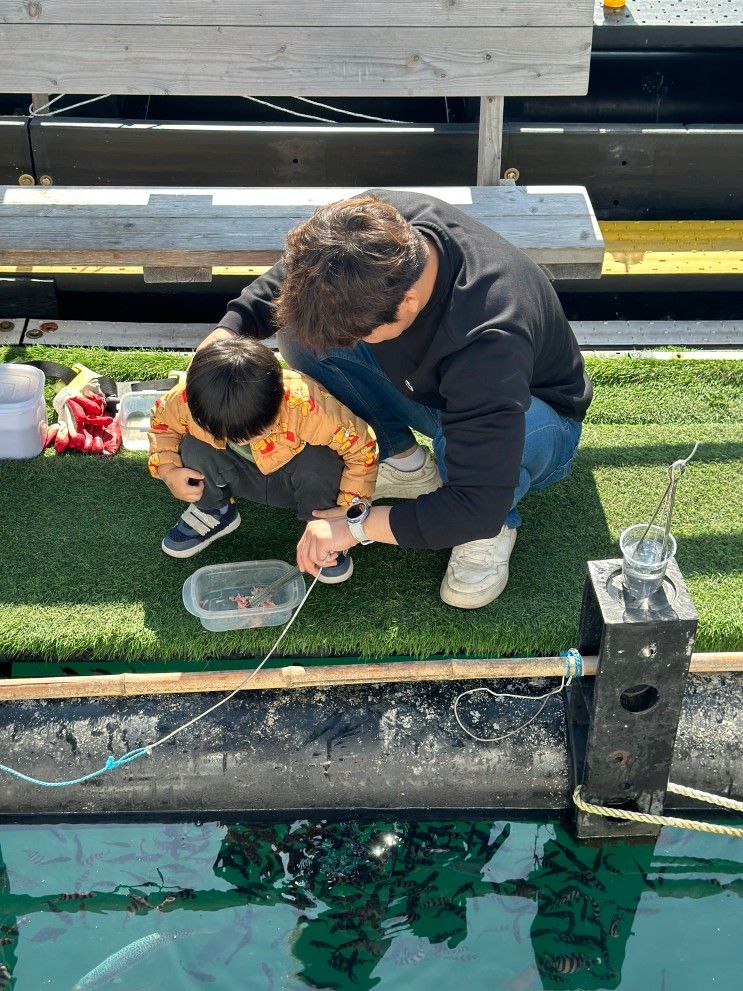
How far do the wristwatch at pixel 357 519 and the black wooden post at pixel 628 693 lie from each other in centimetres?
58

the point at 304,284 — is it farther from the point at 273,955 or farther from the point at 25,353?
the point at 25,353

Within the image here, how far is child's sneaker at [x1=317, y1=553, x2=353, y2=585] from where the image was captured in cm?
307

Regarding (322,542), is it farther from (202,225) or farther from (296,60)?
(296,60)

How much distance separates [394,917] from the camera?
2.74m

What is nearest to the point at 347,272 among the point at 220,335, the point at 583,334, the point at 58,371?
the point at 220,335

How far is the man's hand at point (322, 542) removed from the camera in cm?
281

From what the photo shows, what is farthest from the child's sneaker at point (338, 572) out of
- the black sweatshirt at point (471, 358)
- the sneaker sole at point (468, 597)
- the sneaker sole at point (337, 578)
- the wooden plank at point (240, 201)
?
the wooden plank at point (240, 201)

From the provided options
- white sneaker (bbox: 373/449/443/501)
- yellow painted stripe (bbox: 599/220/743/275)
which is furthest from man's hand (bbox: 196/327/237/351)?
yellow painted stripe (bbox: 599/220/743/275)

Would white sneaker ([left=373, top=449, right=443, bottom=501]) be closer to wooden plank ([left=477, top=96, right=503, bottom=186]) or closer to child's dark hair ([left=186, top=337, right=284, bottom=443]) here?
child's dark hair ([left=186, top=337, right=284, bottom=443])

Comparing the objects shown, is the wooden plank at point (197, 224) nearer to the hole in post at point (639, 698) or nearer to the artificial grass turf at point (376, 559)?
the artificial grass turf at point (376, 559)

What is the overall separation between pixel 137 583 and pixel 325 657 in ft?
1.95

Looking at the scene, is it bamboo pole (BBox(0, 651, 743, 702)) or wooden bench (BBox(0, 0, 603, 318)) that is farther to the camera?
wooden bench (BBox(0, 0, 603, 318))

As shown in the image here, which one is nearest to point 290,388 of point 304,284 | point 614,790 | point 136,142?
point 304,284

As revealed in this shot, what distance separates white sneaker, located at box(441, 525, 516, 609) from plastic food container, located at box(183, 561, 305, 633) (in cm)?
43
